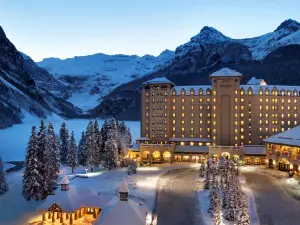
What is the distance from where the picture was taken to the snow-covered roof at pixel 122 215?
140 ft

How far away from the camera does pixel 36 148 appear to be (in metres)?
69.3

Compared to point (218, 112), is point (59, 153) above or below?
below

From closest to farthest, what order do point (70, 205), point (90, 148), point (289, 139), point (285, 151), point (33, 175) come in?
point (70, 205), point (33, 175), point (289, 139), point (285, 151), point (90, 148)

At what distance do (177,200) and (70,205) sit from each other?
20.9 meters

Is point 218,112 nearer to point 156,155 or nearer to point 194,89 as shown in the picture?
point 194,89

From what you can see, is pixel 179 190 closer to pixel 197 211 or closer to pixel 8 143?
pixel 197 211

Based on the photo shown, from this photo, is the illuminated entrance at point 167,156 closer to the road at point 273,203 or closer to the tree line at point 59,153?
the tree line at point 59,153

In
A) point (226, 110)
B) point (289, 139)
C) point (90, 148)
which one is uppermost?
point (226, 110)

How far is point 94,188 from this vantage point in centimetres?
7131

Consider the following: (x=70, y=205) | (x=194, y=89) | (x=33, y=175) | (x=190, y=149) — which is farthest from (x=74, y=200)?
(x=194, y=89)

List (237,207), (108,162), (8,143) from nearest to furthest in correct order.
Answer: (237,207) → (108,162) → (8,143)

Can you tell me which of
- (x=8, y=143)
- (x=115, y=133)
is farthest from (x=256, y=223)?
(x=8, y=143)

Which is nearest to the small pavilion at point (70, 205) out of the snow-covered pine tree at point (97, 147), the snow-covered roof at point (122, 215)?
the snow-covered roof at point (122, 215)

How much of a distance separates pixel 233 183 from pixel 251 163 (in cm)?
4829
